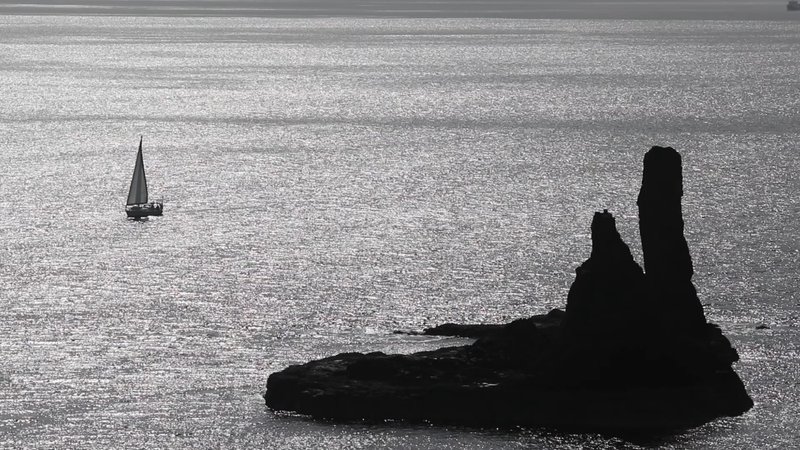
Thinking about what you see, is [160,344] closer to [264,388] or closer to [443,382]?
[264,388]

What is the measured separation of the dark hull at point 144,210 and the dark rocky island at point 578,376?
204ft

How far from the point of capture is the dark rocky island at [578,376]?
74188 millimetres

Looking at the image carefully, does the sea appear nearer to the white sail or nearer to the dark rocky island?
the dark rocky island

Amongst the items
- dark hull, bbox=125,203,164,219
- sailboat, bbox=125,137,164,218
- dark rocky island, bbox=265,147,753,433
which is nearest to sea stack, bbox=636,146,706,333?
dark rocky island, bbox=265,147,753,433

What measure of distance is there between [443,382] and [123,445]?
15.3m

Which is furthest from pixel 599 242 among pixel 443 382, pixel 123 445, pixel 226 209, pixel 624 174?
pixel 624 174

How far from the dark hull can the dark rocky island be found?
62.1 meters

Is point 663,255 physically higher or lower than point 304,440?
higher

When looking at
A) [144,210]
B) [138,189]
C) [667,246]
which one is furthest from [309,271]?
[667,246]

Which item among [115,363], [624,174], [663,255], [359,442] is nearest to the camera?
[359,442]

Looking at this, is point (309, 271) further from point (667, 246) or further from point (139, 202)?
point (667, 246)

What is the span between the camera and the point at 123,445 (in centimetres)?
7319

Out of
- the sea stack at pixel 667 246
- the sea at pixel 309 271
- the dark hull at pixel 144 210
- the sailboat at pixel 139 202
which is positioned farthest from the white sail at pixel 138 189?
the sea stack at pixel 667 246

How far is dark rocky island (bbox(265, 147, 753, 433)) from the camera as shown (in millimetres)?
74188
